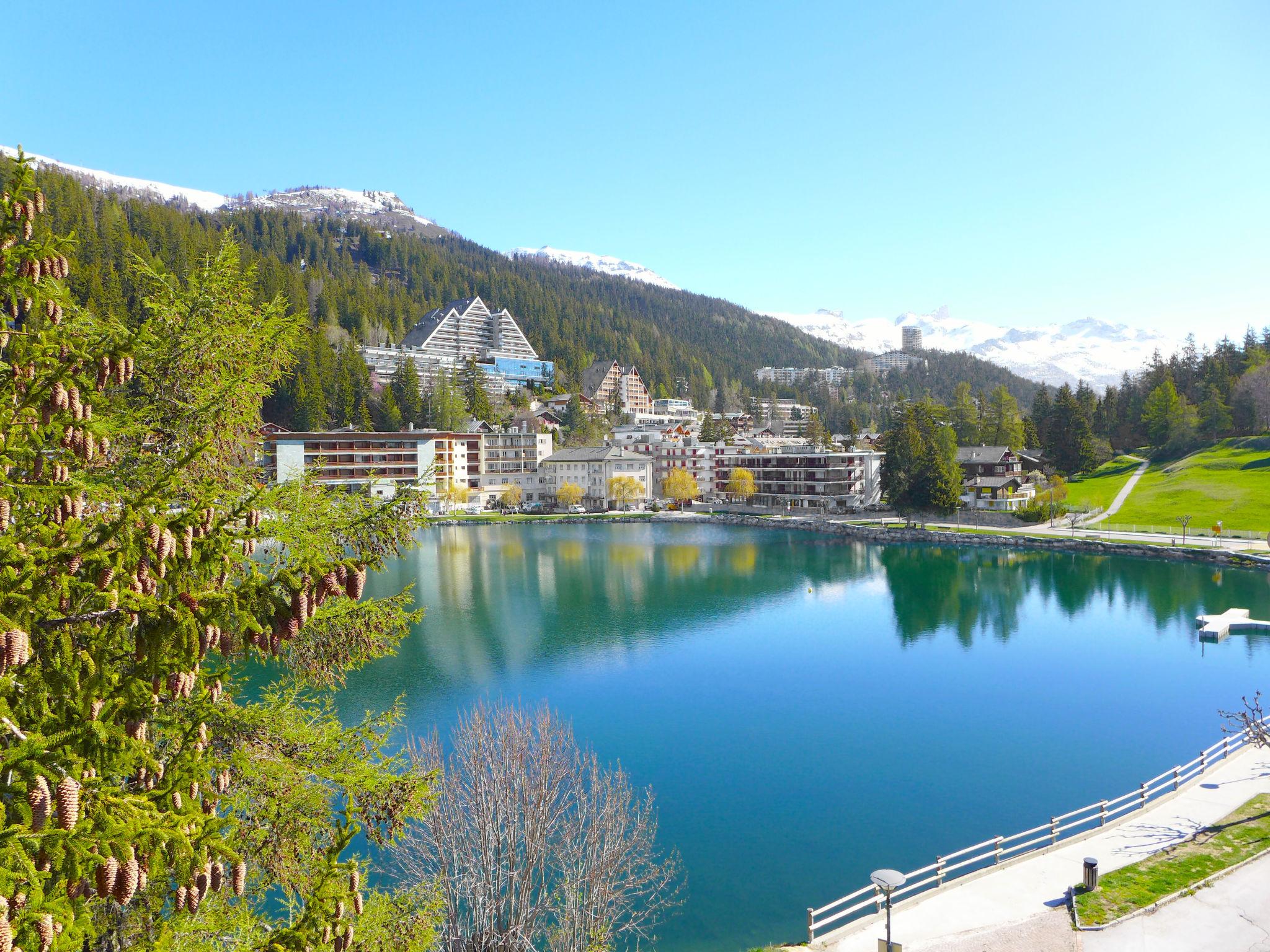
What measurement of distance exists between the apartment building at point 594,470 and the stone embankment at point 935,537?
22.4ft

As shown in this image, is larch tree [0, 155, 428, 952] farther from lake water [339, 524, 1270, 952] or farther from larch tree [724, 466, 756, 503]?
larch tree [724, 466, 756, 503]

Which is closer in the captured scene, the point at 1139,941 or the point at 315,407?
the point at 1139,941

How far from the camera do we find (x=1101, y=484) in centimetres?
7194

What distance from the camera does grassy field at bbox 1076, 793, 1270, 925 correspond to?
10.2 metres

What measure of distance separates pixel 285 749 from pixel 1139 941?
10.0 m

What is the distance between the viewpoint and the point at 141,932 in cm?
526

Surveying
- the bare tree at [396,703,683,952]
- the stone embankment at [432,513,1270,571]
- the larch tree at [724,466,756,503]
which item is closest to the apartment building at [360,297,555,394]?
the stone embankment at [432,513,1270,571]

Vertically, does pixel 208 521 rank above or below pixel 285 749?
above

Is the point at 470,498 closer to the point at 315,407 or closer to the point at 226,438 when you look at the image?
the point at 315,407

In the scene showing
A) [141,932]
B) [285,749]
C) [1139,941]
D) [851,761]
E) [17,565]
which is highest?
[17,565]

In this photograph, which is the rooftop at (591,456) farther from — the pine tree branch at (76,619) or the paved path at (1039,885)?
the pine tree branch at (76,619)

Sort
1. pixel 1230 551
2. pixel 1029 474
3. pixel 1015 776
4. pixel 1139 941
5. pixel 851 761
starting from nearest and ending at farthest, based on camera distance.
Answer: pixel 1139 941
pixel 1015 776
pixel 851 761
pixel 1230 551
pixel 1029 474

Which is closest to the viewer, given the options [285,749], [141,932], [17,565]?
[17,565]

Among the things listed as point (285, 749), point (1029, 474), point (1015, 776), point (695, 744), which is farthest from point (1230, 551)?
point (285, 749)
